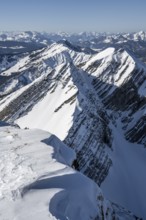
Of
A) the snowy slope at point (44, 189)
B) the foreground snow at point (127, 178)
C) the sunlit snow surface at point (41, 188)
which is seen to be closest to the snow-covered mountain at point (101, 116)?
the foreground snow at point (127, 178)

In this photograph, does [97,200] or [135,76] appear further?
[135,76]

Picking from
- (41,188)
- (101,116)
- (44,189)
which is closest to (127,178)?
(101,116)

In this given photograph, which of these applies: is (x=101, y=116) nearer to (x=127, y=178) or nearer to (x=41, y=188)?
(x=127, y=178)

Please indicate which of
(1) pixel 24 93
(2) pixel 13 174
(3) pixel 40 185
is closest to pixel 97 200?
(3) pixel 40 185

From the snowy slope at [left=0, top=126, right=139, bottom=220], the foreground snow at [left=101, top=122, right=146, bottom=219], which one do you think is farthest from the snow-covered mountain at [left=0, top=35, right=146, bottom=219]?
the snowy slope at [left=0, top=126, right=139, bottom=220]

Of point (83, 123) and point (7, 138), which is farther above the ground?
point (7, 138)

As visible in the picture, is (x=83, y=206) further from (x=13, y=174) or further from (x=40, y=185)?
(x=13, y=174)
